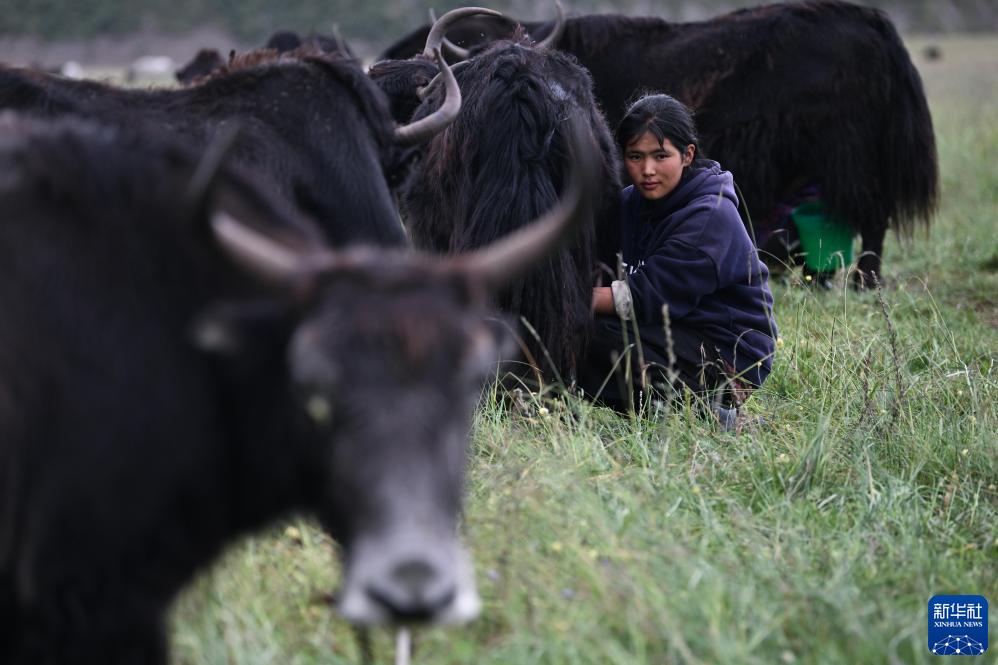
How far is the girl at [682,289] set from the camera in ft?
14.4

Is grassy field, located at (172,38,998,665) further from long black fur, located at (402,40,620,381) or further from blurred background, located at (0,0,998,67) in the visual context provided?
blurred background, located at (0,0,998,67)

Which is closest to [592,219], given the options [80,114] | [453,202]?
[453,202]

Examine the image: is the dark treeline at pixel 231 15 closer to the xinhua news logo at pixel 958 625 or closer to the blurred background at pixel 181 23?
the blurred background at pixel 181 23

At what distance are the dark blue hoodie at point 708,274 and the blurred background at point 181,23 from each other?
125 feet

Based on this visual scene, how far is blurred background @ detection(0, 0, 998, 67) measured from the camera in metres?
42.4

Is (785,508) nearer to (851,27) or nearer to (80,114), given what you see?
(80,114)

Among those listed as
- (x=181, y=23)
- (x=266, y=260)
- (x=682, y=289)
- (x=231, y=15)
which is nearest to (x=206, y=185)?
(x=266, y=260)

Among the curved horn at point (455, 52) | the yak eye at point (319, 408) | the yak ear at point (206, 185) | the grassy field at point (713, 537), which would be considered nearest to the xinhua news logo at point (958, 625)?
the grassy field at point (713, 537)

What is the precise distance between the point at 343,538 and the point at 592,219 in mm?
2660

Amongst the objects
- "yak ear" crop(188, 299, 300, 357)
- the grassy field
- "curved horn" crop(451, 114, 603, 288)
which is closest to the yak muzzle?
"yak ear" crop(188, 299, 300, 357)

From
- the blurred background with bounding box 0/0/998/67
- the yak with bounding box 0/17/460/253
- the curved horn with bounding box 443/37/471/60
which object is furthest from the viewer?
the blurred background with bounding box 0/0/998/67

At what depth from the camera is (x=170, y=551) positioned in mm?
2166

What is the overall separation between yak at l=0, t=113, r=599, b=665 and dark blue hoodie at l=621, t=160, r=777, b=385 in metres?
2.15

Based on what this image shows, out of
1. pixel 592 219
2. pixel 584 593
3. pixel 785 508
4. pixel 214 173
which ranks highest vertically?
pixel 214 173
